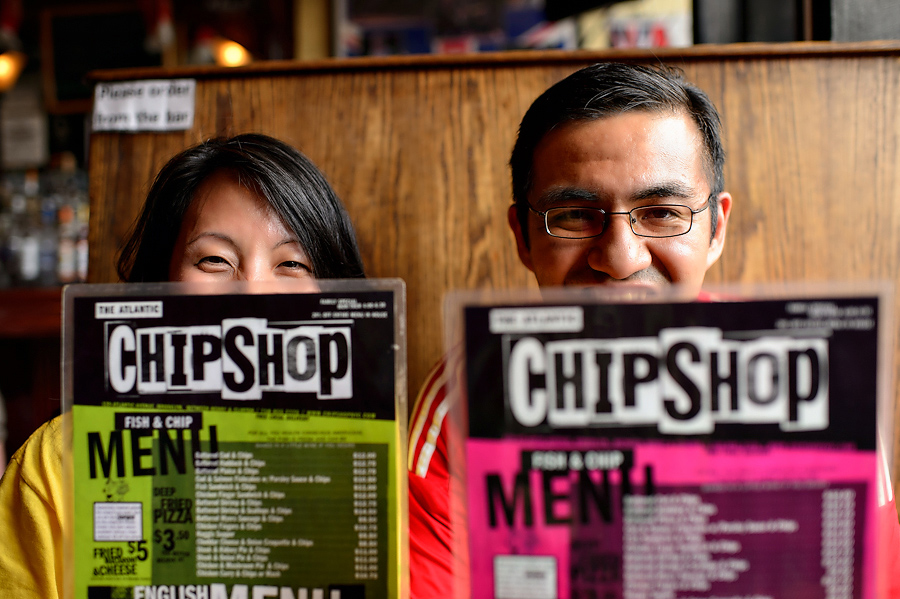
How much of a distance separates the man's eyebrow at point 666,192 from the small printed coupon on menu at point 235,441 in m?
0.43

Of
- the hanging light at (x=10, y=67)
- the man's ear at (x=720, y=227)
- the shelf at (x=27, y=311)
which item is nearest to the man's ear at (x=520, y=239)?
the man's ear at (x=720, y=227)

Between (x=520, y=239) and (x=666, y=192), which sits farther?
(x=520, y=239)

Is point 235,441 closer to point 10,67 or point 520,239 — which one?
point 520,239

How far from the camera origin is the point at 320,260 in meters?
1.06

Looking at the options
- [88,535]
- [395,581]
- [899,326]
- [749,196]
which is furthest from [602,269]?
[899,326]

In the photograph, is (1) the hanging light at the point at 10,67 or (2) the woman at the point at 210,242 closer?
(2) the woman at the point at 210,242

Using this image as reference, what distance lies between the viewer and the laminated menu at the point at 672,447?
53 cm

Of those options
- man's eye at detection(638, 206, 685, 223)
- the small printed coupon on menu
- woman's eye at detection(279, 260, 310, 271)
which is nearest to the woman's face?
woman's eye at detection(279, 260, 310, 271)

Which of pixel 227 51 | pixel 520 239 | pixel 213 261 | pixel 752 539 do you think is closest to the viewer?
pixel 752 539

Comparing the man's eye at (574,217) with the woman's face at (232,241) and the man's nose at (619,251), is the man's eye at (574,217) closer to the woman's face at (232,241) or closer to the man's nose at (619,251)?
the man's nose at (619,251)

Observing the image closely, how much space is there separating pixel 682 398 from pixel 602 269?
0.33m

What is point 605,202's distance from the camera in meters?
0.85

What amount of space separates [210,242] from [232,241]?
1.2 inches

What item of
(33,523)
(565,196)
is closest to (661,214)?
(565,196)
